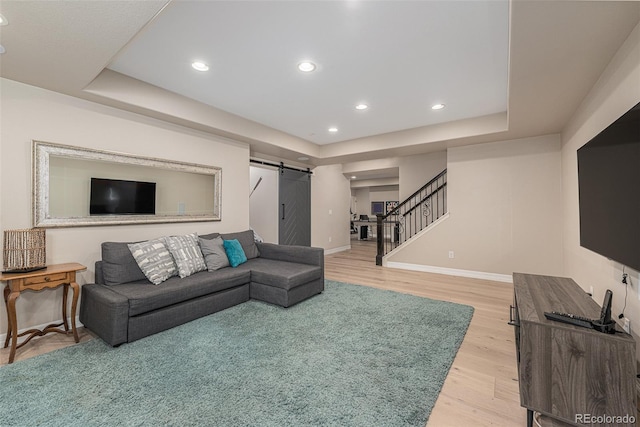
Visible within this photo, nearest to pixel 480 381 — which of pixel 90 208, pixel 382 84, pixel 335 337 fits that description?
pixel 335 337

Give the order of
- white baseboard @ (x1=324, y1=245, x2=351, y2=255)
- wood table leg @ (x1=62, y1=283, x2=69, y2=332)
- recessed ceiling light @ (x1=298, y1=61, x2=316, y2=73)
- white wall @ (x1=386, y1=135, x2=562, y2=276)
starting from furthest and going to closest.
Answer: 1. white baseboard @ (x1=324, y1=245, x2=351, y2=255)
2. white wall @ (x1=386, y1=135, x2=562, y2=276)
3. recessed ceiling light @ (x1=298, y1=61, x2=316, y2=73)
4. wood table leg @ (x1=62, y1=283, x2=69, y2=332)

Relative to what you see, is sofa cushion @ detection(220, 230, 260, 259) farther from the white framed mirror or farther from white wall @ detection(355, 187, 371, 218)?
white wall @ detection(355, 187, 371, 218)

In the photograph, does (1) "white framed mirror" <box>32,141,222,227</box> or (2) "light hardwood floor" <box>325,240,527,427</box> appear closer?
(2) "light hardwood floor" <box>325,240,527,427</box>

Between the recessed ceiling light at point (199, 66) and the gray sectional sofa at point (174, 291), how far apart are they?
6.58ft

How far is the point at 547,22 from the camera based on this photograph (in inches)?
64.3

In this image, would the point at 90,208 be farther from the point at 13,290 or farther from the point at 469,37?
the point at 469,37

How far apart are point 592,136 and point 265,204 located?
5.41 meters

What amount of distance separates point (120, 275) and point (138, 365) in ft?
3.73

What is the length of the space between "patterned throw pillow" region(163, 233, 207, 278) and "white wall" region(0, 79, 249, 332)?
0.51 metres

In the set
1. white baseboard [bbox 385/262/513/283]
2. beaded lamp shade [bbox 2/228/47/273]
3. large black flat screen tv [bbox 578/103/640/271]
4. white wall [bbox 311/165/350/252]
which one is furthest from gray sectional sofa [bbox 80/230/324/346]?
white wall [bbox 311/165/350/252]

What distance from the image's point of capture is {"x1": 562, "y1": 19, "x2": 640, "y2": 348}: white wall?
178cm

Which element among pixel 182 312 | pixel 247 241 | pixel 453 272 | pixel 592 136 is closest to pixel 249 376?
pixel 182 312
